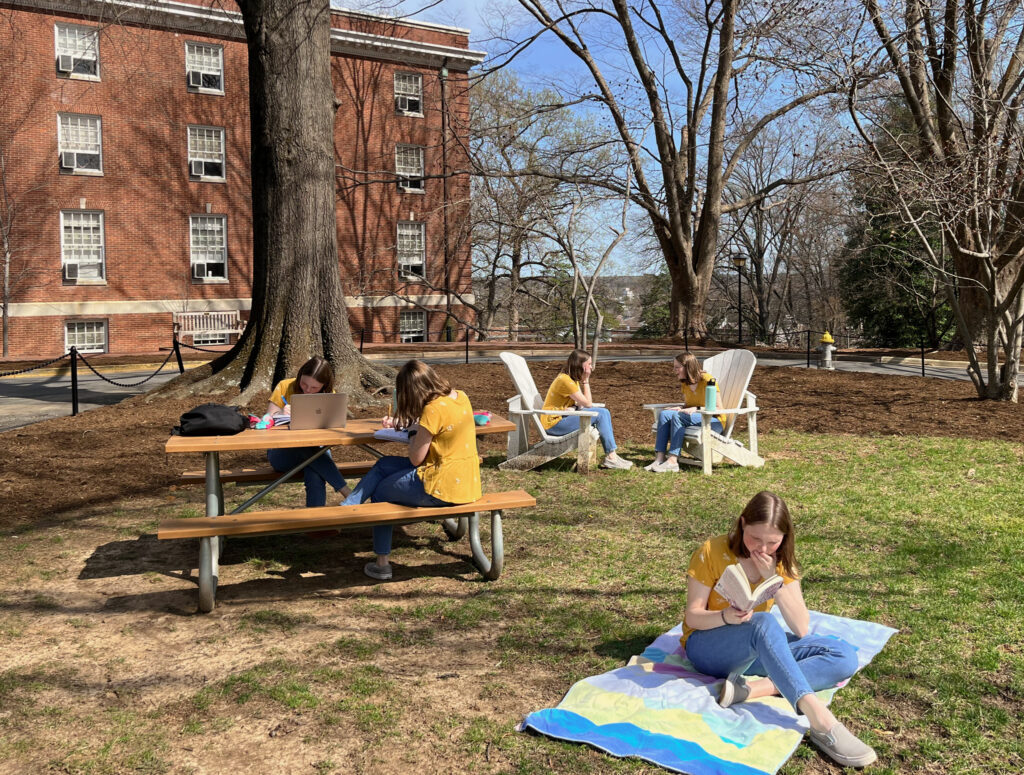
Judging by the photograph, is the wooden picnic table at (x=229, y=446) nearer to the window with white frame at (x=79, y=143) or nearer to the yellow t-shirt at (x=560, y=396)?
the yellow t-shirt at (x=560, y=396)

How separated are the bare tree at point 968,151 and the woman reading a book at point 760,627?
8.80 metres

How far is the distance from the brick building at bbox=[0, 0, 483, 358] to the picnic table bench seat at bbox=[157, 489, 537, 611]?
22.1 m

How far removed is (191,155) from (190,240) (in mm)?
2817

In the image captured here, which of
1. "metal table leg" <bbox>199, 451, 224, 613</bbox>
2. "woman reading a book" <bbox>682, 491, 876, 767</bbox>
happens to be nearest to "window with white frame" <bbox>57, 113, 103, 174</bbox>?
"metal table leg" <bbox>199, 451, 224, 613</bbox>

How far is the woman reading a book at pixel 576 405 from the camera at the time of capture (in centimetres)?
860

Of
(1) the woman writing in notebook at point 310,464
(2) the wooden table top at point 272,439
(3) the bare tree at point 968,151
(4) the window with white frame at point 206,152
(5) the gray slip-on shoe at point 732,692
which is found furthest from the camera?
(4) the window with white frame at point 206,152

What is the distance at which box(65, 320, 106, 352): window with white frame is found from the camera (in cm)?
2888

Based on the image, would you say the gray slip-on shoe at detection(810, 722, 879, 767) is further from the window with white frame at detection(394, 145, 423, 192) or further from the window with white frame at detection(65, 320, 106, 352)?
the window with white frame at detection(394, 145, 423, 192)

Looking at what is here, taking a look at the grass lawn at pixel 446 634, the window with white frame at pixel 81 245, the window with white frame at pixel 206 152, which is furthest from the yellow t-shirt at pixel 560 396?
the window with white frame at pixel 206 152

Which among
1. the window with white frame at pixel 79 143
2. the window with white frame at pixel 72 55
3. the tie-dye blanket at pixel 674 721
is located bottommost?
the tie-dye blanket at pixel 674 721

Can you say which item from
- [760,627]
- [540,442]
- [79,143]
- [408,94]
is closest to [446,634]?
[760,627]

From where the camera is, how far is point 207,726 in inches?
140

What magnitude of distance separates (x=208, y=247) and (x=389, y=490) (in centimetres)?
2783

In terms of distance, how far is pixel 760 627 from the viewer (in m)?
3.58
